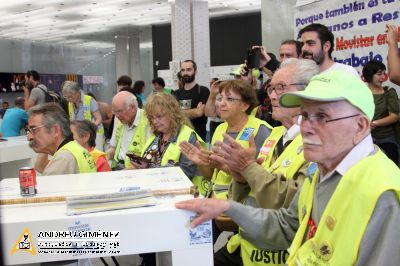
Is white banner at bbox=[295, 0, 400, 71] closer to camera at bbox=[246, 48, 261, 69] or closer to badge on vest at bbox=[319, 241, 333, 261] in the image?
camera at bbox=[246, 48, 261, 69]

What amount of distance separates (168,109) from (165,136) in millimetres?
211

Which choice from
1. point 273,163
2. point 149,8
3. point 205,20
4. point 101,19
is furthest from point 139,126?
point 101,19

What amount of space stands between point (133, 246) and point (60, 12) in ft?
40.2

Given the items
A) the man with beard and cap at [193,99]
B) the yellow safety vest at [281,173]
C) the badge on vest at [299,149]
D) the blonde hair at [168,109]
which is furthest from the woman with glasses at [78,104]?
the badge on vest at [299,149]

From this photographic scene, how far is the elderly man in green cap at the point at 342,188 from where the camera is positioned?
1174 mm

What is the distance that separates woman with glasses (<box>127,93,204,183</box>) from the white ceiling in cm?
879

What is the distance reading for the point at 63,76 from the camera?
17422mm

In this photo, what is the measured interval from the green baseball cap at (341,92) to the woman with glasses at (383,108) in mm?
2983

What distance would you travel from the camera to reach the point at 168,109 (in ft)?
10.9

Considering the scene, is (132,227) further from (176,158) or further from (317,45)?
(317,45)

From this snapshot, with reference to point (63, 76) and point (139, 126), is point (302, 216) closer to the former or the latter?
point (139, 126)

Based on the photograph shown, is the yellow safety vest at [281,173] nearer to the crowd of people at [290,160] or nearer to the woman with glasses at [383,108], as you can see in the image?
the crowd of people at [290,160]

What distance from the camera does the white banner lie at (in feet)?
14.3

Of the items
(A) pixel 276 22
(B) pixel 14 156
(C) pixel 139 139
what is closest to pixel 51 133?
(C) pixel 139 139
